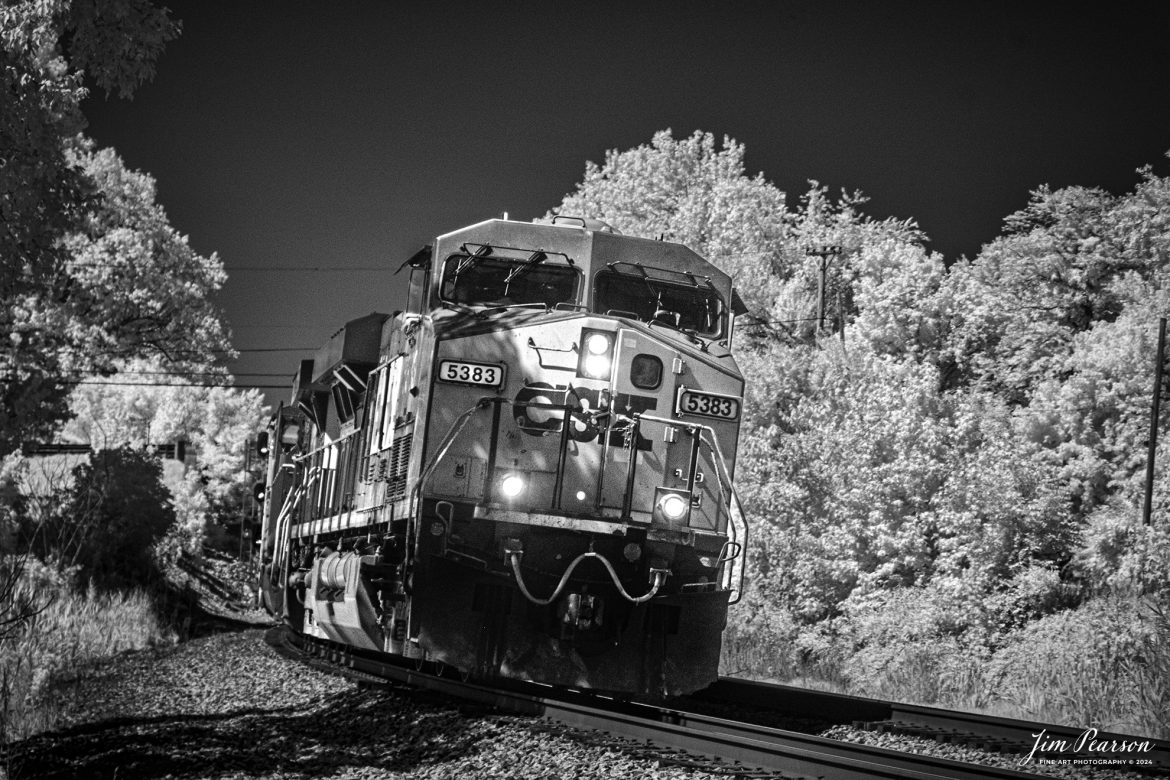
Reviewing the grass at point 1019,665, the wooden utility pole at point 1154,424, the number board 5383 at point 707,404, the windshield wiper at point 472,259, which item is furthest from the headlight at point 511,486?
the wooden utility pole at point 1154,424

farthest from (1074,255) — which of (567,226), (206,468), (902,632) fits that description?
(206,468)

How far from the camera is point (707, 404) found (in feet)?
32.7

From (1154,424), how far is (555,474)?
17.8 meters

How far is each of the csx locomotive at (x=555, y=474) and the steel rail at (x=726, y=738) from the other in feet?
1.51

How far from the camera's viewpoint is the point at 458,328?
9602mm

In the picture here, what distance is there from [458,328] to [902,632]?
14.5 m

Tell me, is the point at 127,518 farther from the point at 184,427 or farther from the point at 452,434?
the point at 184,427

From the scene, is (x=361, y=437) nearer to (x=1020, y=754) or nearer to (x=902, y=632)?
(x=1020, y=754)

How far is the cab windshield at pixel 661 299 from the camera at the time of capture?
10.2 metres

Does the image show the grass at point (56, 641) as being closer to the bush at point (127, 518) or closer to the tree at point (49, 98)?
the bush at point (127, 518)

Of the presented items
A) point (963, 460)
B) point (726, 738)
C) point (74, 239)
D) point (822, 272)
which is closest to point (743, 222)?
point (822, 272)

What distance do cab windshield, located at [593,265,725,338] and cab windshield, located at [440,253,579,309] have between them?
303 mm

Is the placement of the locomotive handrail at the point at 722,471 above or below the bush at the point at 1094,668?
above
